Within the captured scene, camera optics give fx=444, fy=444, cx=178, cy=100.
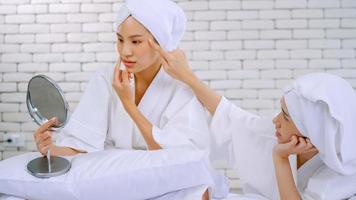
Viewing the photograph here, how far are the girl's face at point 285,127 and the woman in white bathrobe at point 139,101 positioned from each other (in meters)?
0.31

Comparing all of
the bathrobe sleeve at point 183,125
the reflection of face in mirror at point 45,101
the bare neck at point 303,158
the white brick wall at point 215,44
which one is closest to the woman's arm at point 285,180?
the bare neck at point 303,158

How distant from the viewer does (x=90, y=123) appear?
5.17 feet

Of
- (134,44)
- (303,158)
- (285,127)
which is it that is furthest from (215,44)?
(285,127)

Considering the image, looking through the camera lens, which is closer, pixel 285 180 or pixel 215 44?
pixel 285 180

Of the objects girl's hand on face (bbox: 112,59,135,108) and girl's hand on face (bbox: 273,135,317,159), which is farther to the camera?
girl's hand on face (bbox: 112,59,135,108)

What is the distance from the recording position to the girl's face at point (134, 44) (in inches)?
58.1

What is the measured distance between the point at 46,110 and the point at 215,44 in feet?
5.24

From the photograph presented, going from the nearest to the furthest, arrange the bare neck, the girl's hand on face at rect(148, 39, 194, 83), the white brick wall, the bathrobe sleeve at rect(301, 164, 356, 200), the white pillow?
1. the white pillow
2. the bathrobe sleeve at rect(301, 164, 356, 200)
3. the bare neck
4. the girl's hand on face at rect(148, 39, 194, 83)
5. the white brick wall

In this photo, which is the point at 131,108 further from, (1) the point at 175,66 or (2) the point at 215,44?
(2) the point at 215,44

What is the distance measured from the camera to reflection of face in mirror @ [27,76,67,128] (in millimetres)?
1192

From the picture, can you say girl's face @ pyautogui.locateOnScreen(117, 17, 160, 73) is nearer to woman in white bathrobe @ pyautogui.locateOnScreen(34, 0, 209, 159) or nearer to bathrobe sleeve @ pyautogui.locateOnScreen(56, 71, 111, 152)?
woman in white bathrobe @ pyautogui.locateOnScreen(34, 0, 209, 159)

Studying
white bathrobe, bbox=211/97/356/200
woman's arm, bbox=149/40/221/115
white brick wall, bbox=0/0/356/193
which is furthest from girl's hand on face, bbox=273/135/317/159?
white brick wall, bbox=0/0/356/193

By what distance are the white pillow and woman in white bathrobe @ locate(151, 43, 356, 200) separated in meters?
0.27

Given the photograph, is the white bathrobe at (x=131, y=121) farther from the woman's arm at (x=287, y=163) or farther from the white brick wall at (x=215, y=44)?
the white brick wall at (x=215, y=44)
